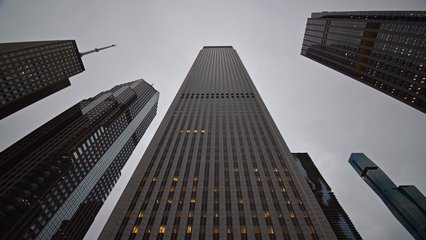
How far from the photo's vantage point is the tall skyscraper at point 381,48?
10125cm

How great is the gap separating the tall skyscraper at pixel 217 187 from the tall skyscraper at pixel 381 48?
6863cm

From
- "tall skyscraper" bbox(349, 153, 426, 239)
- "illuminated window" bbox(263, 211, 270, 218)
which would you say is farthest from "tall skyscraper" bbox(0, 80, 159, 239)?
"tall skyscraper" bbox(349, 153, 426, 239)

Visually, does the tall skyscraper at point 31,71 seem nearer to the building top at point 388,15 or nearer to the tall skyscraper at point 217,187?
the tall skyscraper at point 217,187

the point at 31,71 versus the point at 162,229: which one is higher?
the point at 31,71

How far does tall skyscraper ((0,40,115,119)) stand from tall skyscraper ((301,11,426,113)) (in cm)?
16531

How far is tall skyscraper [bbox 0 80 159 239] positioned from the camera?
104000 mm

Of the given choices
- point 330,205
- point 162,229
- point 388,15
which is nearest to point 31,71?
point 162,229

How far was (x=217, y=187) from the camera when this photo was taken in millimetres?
58000

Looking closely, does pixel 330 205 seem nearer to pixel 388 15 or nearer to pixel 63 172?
pixel 388 15

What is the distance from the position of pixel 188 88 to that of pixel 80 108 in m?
112

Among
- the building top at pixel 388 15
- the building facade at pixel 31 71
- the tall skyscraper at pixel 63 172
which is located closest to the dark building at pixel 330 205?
the building top at pixel 388 15

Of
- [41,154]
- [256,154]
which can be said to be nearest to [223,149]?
[256,154]

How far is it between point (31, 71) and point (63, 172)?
56363mm

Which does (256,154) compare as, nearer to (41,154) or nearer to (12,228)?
(12,228)
